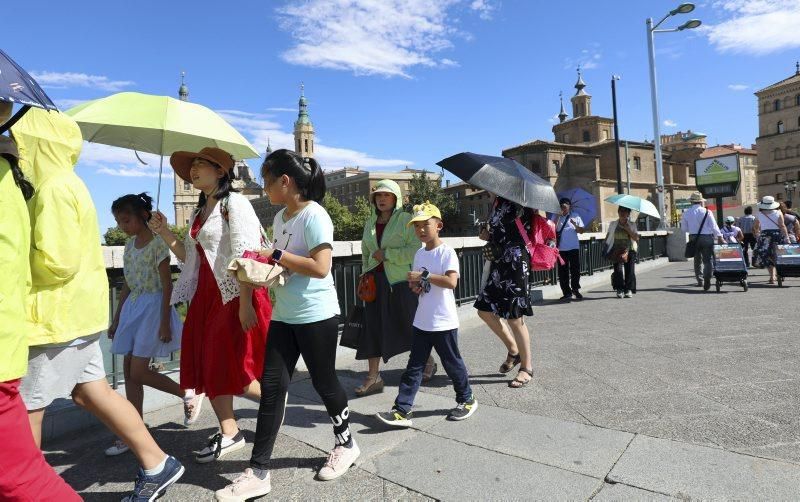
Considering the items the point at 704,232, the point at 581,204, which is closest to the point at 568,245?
the point at 581,204

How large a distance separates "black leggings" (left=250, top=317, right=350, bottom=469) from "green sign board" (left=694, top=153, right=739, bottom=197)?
27428 millimetres

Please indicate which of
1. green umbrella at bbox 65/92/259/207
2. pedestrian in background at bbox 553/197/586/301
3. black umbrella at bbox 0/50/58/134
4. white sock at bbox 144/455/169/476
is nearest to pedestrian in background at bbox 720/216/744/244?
pedestrian in background at bbox 553/197/586/301

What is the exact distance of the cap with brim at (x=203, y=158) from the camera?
3.27m

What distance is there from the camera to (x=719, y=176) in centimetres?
2628

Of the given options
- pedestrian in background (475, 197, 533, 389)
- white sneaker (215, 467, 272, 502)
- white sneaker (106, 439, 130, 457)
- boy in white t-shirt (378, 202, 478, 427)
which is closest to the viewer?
white sneaker (215, 467, 272, 502)

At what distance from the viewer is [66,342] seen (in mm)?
2373

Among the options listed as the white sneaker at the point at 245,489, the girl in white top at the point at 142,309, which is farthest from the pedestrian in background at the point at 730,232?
the white sneaker at the point at 245,489

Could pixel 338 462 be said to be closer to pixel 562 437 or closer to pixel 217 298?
pixel 217 298

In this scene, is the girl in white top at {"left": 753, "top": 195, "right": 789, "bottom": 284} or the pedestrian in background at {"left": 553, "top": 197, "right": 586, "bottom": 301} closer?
the pedestrian in background at {"left": 553, "top": 197, "right": 586, "bottom": 301}

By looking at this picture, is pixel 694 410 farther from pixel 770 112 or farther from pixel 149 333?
pixel 770 112

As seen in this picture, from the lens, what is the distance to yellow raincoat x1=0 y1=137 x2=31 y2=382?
185 centimetres

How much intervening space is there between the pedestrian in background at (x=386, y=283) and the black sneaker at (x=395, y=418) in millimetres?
933

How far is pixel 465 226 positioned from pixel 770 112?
168 ft

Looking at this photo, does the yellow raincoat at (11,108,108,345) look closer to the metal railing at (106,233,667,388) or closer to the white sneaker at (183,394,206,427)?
the white sneaker at (183,394,206,427)
